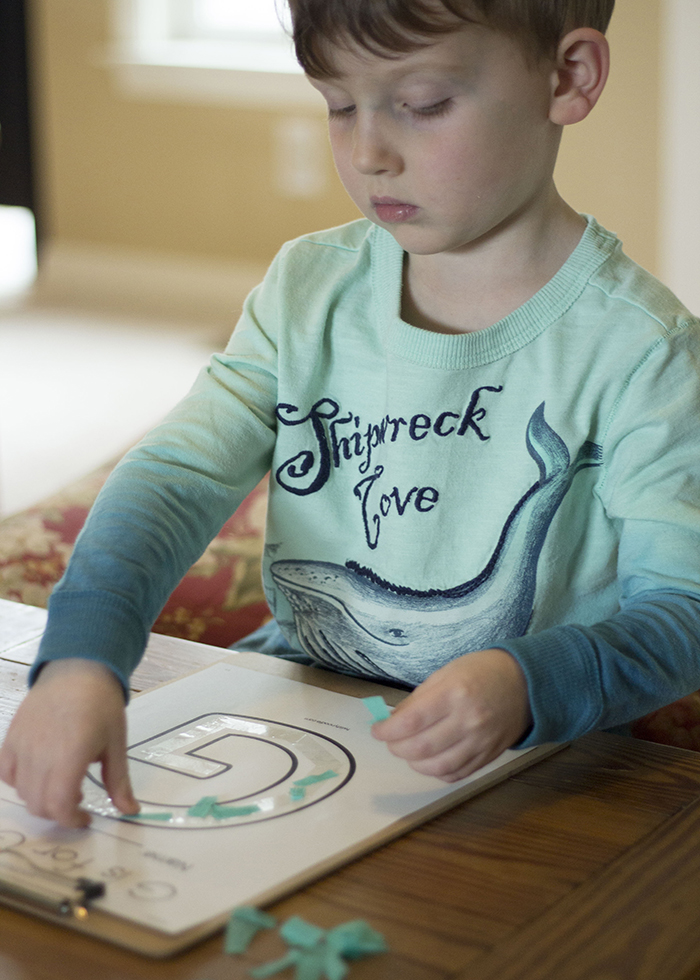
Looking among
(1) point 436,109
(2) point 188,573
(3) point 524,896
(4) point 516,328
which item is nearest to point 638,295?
(4) point 516,328

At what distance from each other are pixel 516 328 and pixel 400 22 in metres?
0.22

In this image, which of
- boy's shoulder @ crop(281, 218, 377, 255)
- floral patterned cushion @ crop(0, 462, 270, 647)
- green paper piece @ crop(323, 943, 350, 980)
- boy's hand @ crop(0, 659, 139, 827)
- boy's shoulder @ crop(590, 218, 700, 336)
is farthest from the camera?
floral patterned cushion @ crop(0, 462, 270, 647)

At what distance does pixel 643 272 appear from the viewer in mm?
806

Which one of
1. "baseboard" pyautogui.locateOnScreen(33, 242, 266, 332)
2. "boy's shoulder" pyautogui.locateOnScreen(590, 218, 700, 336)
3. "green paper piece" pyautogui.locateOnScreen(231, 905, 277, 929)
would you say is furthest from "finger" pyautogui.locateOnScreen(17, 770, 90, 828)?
"baseboard" pyautogui.locateOnScreen(33, 242, 266, 332)

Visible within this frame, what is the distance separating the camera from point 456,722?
22.8 inches

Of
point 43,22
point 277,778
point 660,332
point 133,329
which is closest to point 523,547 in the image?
point 660,332

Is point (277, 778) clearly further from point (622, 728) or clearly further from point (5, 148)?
point (5, 148)

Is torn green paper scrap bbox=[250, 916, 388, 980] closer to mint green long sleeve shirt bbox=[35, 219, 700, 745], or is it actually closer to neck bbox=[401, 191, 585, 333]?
mint green long sleeve shirt bbox=[35, 219, 700, 745]

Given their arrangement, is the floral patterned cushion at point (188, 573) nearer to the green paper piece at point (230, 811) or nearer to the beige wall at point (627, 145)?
the green paper piece at point (230, 811)

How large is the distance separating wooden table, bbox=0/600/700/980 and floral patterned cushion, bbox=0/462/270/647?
2.06 ft

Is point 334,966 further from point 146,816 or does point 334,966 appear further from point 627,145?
point 627,145

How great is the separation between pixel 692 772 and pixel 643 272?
13.5 inches

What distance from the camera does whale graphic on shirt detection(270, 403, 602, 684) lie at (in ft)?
2.57

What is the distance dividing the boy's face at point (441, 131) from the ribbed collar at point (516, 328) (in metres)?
0.07
